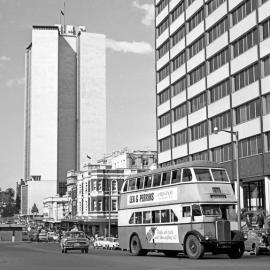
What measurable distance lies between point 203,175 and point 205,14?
38182mm

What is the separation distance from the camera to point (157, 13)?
78.4 metres

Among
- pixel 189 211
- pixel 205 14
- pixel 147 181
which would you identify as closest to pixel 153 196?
pixel 147 181

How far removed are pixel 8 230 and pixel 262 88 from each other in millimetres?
121832

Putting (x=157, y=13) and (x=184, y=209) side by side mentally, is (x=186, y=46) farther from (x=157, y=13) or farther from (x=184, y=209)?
(x=184, y=209)

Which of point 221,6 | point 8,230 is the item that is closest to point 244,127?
point 221,6

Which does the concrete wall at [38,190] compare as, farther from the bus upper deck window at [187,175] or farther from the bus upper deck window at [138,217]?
the bus upper deck window at [187,175]

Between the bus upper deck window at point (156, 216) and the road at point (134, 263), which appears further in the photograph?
the bus upper deck window at point (156, 216)

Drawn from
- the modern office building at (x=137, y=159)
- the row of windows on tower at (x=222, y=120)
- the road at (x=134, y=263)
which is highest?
the modern office building at (x=137, y=159)

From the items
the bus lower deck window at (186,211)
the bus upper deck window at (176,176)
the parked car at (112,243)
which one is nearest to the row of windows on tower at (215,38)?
the parked car at (112,243)

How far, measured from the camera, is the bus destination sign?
2903 cm

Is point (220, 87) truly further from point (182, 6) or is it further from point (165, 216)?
point (165, 216)

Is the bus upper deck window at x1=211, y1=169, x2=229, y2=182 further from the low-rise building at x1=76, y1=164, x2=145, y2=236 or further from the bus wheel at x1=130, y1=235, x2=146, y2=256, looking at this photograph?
the low-rise building at x1=76, y1=164, x2=145, y2=236

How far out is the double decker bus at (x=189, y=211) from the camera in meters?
26.8

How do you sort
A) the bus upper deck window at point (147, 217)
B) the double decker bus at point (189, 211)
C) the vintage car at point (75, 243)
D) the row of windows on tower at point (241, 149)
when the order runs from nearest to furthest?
the double decker bus at point (189, 211), the bus upper deck window at point (147, 217), the vintage car at point (75, 243), the row of windows on tower at point (241, 149)
